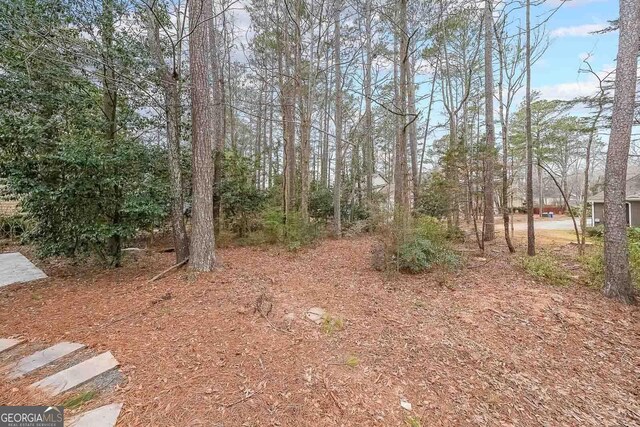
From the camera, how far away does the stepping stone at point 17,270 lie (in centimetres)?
473

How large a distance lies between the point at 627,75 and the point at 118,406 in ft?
21.6

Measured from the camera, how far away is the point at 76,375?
2.13m

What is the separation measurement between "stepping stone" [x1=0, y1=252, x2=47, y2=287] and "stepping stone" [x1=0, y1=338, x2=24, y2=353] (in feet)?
8.37

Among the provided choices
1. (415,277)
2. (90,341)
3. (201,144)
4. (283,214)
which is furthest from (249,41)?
(90,341)

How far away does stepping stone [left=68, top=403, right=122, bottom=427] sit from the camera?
1712 millimetres

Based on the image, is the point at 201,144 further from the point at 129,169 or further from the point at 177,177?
the point at 129,169

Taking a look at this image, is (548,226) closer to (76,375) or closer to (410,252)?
(410,252)

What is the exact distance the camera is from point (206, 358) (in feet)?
7.91

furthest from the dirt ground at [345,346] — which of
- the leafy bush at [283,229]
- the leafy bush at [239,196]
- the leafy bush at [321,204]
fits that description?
the leafy bush at [321,204]

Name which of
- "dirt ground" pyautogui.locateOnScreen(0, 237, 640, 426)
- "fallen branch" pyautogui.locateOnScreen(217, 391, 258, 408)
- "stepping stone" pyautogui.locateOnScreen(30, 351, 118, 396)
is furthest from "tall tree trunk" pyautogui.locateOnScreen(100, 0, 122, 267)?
"fallen branch" pyautogui.locateOnScreen(217, 391, 258, 408)

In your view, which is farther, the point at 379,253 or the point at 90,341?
the point at 379,253

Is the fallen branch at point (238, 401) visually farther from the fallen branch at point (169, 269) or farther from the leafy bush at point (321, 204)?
the leafy bush at point (321, 204)

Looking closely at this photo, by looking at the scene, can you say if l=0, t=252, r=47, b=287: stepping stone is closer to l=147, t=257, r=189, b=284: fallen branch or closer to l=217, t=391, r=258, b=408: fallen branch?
l=147, t=257, r=189, b=284: fallen branch

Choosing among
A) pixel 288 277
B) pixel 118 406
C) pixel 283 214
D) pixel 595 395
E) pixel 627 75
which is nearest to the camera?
pixel 118 406
